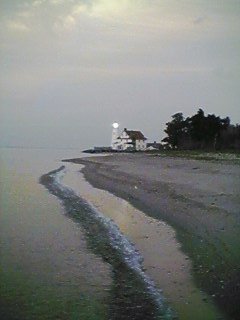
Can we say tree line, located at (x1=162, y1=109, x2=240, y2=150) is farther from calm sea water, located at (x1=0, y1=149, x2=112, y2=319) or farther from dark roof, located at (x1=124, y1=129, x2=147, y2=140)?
calm sea water, located at (x1=0, y1=149, x2=112, y2=319)

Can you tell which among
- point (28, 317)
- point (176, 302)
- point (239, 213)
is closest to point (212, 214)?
point (239, 213)

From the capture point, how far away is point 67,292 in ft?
21.3

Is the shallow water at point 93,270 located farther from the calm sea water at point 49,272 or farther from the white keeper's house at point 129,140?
the white keeper's house at point 129,140

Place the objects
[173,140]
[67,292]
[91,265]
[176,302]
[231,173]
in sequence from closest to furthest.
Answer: [176,302]
[67,292]
[91,265]
[231,173]
[173,140]

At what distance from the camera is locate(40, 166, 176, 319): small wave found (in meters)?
6.17

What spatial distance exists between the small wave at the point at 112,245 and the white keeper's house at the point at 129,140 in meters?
103

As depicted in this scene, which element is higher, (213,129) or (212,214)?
(213,129)

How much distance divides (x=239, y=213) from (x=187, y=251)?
143 inches

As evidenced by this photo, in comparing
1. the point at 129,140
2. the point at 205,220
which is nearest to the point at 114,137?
the point at 129,140

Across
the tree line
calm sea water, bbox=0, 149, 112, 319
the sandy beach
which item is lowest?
calm sea water, bbox=0, 149, 112, 319

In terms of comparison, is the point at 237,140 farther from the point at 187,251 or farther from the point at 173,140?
the point at 187,251

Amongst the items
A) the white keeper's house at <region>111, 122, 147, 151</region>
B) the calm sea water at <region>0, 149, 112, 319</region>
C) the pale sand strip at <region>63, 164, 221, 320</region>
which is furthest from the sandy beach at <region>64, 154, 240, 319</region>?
the white keeper's house at <region>111, 122, 147, 151</region>

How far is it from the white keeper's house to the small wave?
336 ft

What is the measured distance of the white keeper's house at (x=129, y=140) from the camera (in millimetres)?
120062
